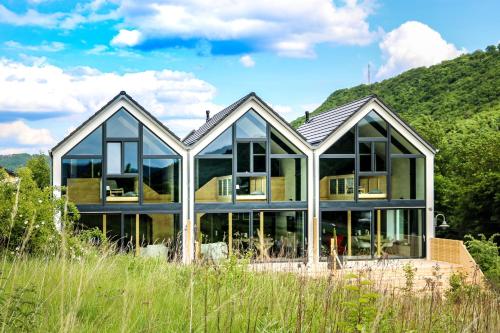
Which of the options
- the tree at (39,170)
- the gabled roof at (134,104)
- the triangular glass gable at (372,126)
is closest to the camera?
the gabled roof at (134,104)

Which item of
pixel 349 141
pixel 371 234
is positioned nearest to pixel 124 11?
pixel 349 141

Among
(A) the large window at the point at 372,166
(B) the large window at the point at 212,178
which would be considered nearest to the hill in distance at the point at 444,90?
(A) the large window at the point at 372,166

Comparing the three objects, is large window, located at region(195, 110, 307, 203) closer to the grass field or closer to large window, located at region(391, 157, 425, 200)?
large window, located at region(391, 157, 425, 200)

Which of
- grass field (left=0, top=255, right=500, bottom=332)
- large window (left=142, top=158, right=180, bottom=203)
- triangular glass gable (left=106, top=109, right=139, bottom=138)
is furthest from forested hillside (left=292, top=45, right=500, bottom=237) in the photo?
grass field (left=0, top=255, right=500, bottom=332)

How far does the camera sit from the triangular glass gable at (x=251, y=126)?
1945cm

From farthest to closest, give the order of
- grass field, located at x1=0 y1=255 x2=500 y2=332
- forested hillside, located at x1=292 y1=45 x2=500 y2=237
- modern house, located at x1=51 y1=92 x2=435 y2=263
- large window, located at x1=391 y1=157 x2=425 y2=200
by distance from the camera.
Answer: forested hillside, located at x1=292 y1=45 x2=500 y2=237, large window, located at x1=391 y1=157 x2=425 y2=200, modern house, located at x1=51 y1=92 x2=435 y2=263, grass field, located at x1=0 y1=255 x2=500 y2=332

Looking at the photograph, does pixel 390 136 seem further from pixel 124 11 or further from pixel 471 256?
pixel 124 11

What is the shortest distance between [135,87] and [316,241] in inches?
293

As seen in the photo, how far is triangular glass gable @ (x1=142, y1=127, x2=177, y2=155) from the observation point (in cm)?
1884

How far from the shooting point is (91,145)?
18.5m

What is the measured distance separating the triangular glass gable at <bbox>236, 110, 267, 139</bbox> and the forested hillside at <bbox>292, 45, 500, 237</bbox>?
771 centimetres

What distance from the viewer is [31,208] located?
39.3 ft

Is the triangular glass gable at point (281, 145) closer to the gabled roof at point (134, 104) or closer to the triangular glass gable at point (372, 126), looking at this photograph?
the triangular glass gable at point (372, 126)

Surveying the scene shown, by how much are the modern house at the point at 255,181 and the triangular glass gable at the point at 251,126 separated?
3 cm
